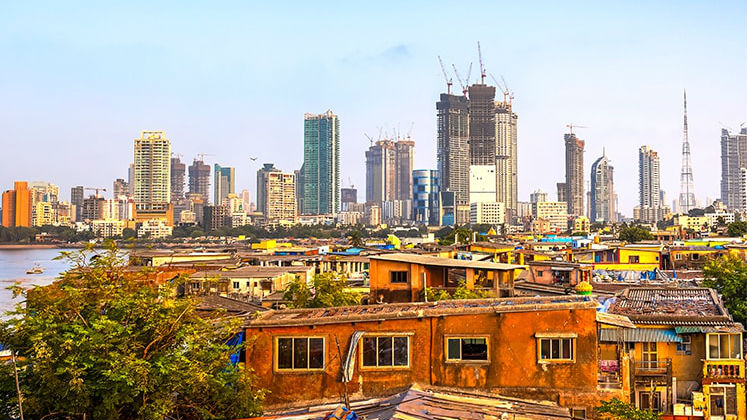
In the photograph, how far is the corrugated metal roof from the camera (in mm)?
13602

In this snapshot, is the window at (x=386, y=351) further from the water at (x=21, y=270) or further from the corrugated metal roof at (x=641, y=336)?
the corrugated metal roof at (x=641, y=336)

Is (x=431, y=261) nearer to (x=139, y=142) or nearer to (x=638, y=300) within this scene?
(x=638, y=300)

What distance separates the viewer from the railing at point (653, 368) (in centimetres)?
1344

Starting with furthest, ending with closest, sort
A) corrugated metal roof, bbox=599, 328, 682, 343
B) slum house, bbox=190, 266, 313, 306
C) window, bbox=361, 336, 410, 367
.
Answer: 1. slum house, bbox=190, 266, 313, 306
2. corrugated metal roof, bbox=599, 328, 682, 343
3. window, bbox=361, 336, 410, 367

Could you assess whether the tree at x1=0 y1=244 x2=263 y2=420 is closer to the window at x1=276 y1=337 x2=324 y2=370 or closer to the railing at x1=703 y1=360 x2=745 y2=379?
the window at x1=276 y1=337 x2=324 y2=370

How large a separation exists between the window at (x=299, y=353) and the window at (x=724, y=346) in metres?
8.18

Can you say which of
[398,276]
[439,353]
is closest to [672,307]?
[398,276]

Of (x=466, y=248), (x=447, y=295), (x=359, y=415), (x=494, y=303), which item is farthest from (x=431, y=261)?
(x=466, y=248)

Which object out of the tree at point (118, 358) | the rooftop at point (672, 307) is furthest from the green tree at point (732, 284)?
the tree at point (118, 358)

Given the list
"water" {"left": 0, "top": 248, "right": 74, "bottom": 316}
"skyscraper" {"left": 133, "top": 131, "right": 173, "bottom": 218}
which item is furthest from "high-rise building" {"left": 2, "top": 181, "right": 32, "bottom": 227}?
"water" {"left": 0, "top": 248, "right": 74, "bottom": 316}

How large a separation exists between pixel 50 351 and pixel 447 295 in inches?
371

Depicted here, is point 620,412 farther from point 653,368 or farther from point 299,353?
point 653,368

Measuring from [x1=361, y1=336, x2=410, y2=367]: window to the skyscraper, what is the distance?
609 feet

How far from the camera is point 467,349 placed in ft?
30.6
